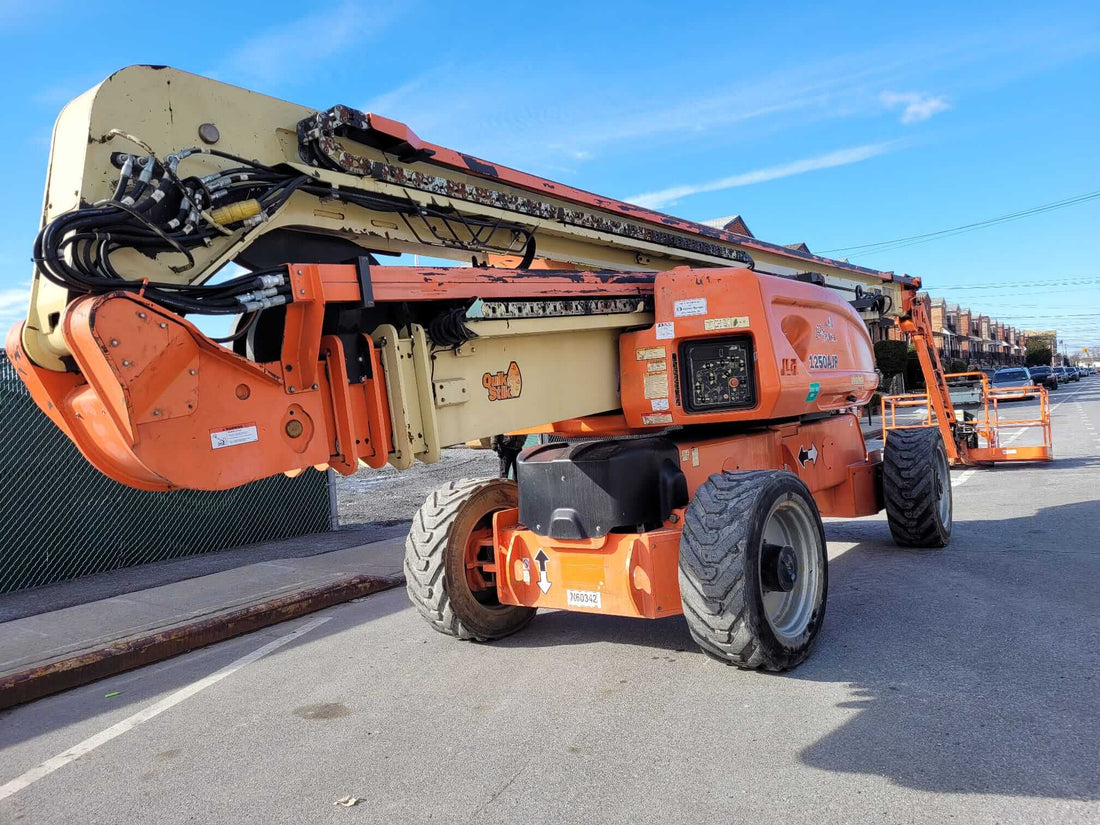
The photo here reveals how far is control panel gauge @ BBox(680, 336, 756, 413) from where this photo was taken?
5.45 metres

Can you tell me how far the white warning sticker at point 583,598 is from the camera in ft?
16.0

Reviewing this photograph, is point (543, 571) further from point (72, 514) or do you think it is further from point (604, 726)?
point (72, 514)

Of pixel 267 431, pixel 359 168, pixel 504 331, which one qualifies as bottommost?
pixel 267 431

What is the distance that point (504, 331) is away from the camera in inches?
177

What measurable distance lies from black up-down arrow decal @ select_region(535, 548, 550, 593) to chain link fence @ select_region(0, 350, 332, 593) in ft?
19.9

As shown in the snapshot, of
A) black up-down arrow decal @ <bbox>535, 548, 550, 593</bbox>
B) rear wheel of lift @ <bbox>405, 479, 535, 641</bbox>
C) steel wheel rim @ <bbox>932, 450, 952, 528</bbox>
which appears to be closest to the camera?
black up-down arrow decal @ <bbox>535, 548, 550, 593</bbox>

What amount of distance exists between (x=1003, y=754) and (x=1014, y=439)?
1752cm

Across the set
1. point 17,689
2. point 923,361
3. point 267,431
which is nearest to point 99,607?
point 17,689

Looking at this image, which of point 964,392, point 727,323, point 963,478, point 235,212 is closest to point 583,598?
point 727,323

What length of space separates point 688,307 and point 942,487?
4256mm

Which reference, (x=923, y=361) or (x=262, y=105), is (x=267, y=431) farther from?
(x=923, y=361)

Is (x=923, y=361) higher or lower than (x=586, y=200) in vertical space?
lower

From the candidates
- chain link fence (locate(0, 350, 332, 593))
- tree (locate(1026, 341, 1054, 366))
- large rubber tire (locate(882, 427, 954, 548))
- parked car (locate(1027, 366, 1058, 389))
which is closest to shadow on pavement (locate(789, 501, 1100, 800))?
large rubber tire (locate(882, 427, 954, 548))

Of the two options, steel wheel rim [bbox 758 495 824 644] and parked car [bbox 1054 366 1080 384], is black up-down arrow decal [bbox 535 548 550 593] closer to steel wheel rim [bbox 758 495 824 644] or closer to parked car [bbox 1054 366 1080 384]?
steel wheel rim [bbox 758 495 824 644]
